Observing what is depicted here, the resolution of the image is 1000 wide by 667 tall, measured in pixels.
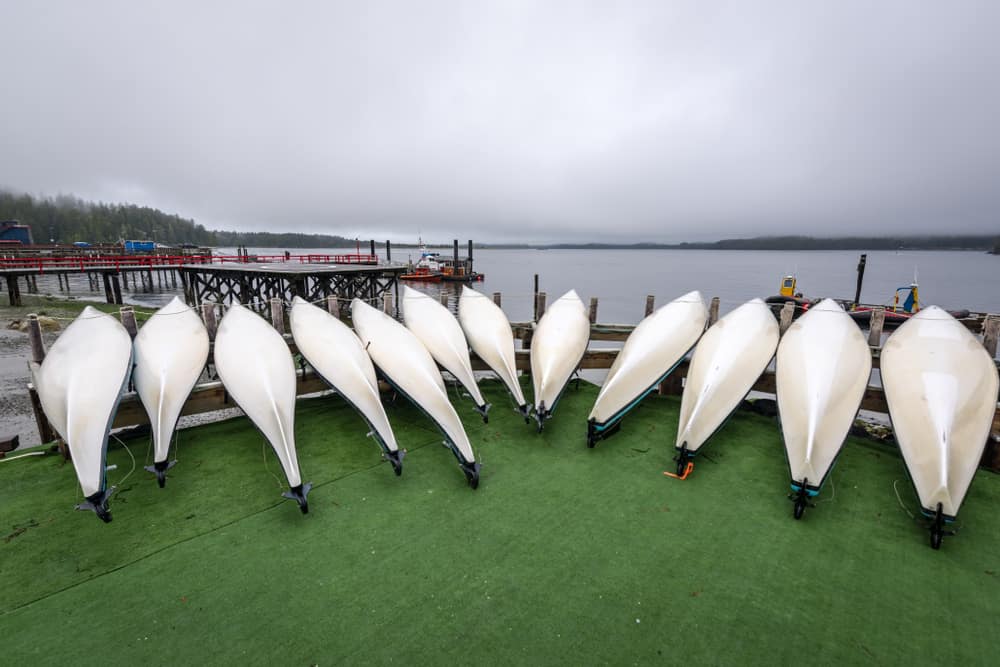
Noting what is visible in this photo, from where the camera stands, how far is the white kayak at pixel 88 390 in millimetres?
3773

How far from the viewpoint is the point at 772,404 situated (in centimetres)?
646

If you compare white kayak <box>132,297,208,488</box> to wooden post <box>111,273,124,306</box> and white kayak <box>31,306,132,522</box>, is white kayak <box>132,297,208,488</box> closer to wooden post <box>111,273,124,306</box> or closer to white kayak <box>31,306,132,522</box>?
white kayak <box>31,306,132,522</box>

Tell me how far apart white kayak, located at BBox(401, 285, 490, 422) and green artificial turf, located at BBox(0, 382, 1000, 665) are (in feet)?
4.23

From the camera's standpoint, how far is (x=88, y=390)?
4527 millimetres

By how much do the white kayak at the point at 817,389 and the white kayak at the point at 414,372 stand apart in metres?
3.29

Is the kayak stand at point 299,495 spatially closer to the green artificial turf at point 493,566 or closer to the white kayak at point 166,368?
the green artificial turf at point 493,566

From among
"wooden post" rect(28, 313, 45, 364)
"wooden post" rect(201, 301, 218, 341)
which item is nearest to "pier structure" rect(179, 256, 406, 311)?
"wooden post" rect(201, 301, 218, 341)

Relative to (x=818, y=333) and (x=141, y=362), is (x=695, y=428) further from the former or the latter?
(x=141, y=362)

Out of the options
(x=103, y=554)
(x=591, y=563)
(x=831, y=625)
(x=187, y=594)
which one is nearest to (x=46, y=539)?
(x=103, y=554)

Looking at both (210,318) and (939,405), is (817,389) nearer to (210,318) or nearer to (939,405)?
(939,405)

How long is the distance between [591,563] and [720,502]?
5.59ft

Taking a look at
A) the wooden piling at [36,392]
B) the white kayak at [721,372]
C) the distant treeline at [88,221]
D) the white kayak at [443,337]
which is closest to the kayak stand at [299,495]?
the white kayak at [443,337]

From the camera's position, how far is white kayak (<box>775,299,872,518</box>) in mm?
4234

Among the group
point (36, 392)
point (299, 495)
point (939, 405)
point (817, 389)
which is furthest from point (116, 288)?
point (939, 405)
